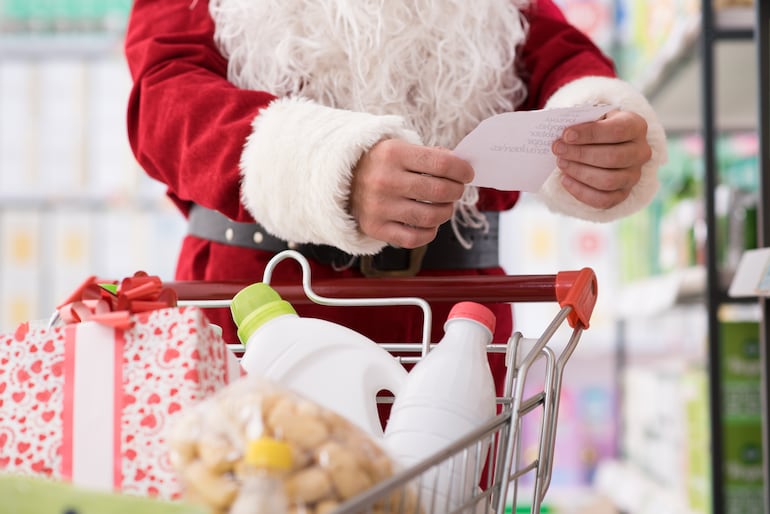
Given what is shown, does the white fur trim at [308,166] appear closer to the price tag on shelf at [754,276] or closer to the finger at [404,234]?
the finger at [404,234]

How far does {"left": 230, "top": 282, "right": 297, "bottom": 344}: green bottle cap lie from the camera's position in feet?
2.39

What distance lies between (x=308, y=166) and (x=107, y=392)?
0.31 m

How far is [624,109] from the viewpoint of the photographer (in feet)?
3.18

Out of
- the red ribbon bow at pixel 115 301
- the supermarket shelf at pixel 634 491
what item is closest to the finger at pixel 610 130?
the red ribbon bow at pixel 115 301

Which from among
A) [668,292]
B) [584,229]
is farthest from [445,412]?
[584,229]

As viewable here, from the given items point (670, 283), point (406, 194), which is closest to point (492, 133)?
point (406, 194)

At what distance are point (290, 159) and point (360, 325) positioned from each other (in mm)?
288

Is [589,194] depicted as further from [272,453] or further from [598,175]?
[272,453]

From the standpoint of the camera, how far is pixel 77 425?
593 mm

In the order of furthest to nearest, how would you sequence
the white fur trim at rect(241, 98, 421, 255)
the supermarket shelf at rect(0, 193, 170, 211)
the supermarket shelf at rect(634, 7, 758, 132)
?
the supermarket shelf at rect(0, 193, 170, 211), the supermarket shelf at rect(634, 7, 758, 132), the white fur trim at rect(241, 98, 421, 255)

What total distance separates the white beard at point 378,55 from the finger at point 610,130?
0.66ft

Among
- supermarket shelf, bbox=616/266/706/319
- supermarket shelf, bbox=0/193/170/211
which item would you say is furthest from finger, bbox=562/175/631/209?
supermarket shelf, bbox=0/193/170/211

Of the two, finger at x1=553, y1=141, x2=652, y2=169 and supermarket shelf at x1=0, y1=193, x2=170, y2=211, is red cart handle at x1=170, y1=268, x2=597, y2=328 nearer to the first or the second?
finger at x1=553, y1=141, x2=652, y2=169

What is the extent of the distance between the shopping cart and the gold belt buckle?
0.41 feet
